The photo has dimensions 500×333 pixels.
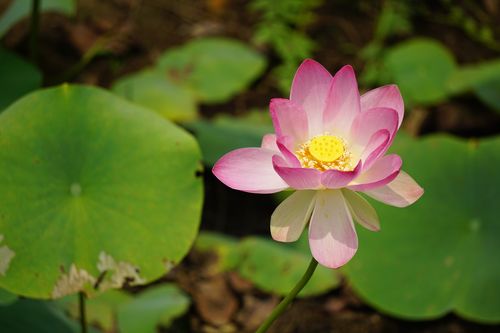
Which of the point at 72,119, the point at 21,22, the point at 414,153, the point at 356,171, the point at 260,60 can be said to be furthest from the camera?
the point at 260,60

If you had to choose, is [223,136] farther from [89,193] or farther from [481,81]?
[481,81]

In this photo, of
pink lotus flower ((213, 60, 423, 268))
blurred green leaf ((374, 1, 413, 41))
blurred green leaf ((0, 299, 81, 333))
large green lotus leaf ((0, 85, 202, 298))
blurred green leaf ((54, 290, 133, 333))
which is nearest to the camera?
pink lotus flower ((213, 60, 423, 268))

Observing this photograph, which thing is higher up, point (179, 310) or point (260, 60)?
point (260, 60)

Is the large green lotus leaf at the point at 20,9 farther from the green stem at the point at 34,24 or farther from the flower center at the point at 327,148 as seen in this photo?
the flower center at the point at 327,148

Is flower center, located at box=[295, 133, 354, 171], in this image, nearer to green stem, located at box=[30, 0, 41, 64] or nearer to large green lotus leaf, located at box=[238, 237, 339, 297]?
large green lotus leaf, located at box=[238, 237, 339, 297]

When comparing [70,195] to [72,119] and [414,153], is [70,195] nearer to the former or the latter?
[72,119]

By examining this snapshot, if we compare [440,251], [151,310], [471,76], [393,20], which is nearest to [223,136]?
[151,310]

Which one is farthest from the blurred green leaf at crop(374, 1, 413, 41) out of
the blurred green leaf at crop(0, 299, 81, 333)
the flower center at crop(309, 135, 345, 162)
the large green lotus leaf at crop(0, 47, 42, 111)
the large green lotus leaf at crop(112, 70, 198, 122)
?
the flower center at crop(309, 135, 345, 162)

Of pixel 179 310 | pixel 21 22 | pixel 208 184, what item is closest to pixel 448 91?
pixel 208 184
